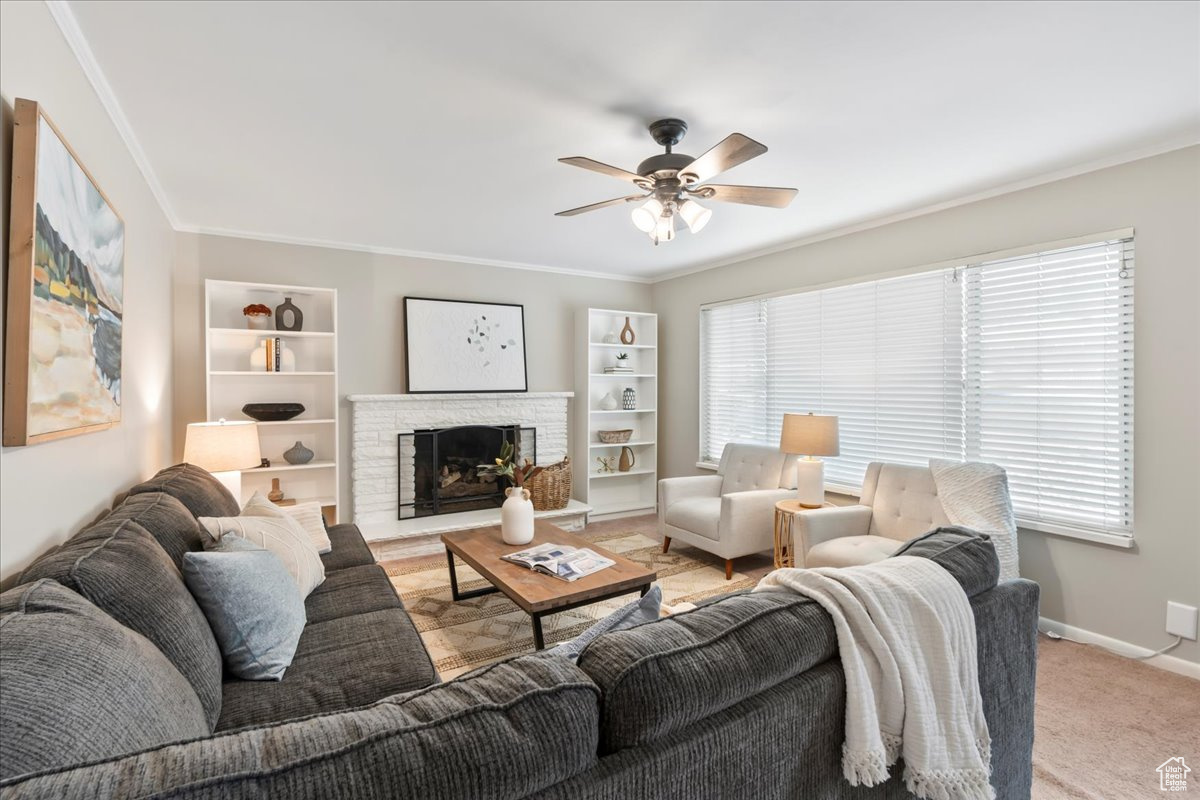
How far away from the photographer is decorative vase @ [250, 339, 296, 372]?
407 centimetres

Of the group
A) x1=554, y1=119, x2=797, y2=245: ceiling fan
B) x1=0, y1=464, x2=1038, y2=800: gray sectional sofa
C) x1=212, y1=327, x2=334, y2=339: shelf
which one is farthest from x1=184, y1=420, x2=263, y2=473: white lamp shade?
x1=554, y1=119, x2=797, y2=245: ceiling fan

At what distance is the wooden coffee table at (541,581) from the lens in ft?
7.99

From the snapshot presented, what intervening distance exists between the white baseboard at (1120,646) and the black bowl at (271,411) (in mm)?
4699

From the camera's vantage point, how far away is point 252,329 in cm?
407

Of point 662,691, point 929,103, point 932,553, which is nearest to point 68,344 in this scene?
point 662,691

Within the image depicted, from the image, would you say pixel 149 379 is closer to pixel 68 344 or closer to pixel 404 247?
pixel 68 344

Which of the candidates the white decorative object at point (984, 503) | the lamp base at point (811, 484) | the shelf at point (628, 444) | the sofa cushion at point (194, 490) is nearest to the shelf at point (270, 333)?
the sofa cushion at point (194, 490)

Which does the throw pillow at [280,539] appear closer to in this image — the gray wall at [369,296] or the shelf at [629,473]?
the gray wall at [369,296]

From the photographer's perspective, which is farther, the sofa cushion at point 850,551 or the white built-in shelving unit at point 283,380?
the white built-in shelving unit at point 283,380

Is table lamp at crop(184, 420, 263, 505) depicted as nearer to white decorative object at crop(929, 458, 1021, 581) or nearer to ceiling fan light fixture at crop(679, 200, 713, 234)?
ceiling fan light fixture at crop(679, 200, 713, 234)

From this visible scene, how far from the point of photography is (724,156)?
2174 millimetres

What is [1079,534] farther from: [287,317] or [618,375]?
[287,317]

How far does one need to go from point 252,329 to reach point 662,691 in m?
4.24

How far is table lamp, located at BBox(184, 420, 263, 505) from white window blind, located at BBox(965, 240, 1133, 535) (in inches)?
168
